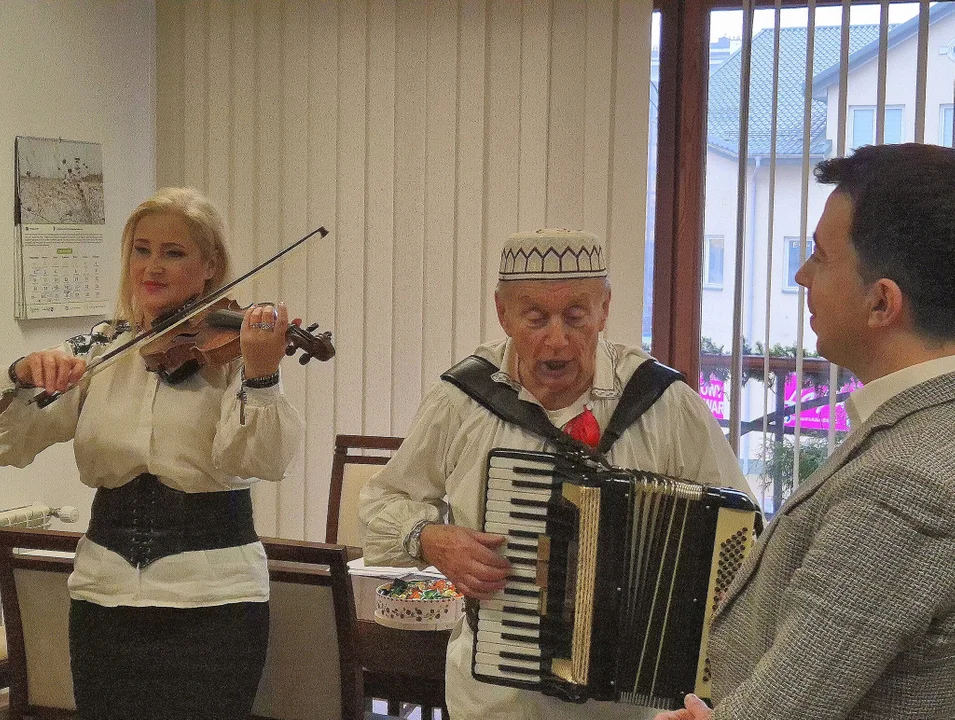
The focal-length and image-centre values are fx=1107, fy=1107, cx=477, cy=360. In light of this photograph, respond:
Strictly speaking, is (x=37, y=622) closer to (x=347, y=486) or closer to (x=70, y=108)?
(x=347, y=486)

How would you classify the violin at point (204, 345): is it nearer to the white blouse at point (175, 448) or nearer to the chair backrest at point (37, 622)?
the white blouse at point (175, 448)

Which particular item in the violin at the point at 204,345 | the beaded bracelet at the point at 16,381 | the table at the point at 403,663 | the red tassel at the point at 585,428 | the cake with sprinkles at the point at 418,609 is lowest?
the table at the point at 403,663

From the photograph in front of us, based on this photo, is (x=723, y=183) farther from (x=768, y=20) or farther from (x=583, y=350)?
(x=583, y=350)

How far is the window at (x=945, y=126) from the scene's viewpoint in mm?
3248

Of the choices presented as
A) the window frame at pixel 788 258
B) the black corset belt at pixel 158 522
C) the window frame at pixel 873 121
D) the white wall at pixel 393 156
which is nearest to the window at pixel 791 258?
the window frame at pixel 788 258

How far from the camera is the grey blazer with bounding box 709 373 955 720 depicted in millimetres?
Answer: 1038

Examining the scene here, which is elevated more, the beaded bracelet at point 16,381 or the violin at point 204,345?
the violin at point 204,345

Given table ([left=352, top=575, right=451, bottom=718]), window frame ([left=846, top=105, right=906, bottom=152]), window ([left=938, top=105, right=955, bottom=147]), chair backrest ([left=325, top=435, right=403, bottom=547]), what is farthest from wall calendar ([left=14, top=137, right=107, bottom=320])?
window ([left=938, top=105, right=955, bottom=147])

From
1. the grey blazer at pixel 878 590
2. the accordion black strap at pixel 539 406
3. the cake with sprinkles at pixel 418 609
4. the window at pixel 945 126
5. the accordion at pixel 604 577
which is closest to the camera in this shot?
the grey blazer at pixel 878 590

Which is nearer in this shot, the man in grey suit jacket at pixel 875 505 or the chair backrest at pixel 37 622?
the man in grey suit jacket at pixel 875 505

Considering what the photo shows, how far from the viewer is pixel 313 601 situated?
7.16ft

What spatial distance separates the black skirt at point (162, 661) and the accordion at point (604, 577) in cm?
52

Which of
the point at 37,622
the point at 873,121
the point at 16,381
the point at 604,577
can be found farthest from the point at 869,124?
the point at 37,622

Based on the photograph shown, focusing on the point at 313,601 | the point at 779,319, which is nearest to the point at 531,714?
the point at 313,601
